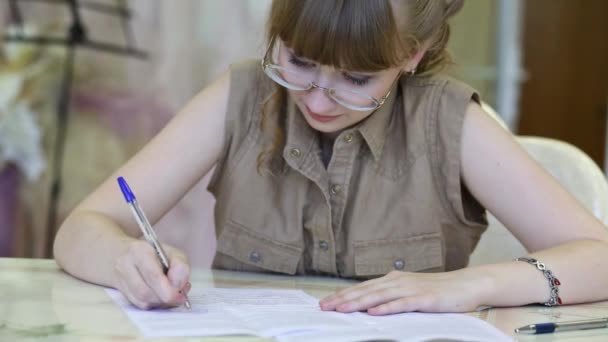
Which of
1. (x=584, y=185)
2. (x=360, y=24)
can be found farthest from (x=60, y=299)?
(x=584, y=185)

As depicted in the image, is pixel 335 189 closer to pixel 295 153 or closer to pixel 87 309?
pixel 295 153

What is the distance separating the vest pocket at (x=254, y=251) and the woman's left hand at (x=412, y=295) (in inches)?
14.0

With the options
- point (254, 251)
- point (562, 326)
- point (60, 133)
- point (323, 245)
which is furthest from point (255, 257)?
point (60, 133)

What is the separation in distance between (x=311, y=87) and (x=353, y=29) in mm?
148

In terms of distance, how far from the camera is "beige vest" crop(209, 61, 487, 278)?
152 centimetres

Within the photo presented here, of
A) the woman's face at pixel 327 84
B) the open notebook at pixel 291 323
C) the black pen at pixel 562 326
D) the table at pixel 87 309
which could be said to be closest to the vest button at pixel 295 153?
the woman's face at pixel 327 84

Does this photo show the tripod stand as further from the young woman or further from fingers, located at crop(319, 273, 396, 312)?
fingers, located at crop(319, 273, 396, 312)

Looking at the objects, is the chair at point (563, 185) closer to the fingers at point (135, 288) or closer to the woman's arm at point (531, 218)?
the woman's arm at point (531, 218)

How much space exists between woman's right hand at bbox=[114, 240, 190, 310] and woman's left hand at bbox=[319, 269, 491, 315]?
0.62 feet

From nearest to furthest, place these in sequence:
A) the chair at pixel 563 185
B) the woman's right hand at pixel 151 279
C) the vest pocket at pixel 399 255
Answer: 1. the woman's right hand at pixel 151 279
2. the vest pocket at pixel 399 255
3. the chair at pixel 563 185

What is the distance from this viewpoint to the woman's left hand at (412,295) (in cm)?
113

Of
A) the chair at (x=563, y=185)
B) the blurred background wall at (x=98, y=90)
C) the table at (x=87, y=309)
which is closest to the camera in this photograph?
the table at (x=87, y=309)

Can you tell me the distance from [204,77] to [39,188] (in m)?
0.62

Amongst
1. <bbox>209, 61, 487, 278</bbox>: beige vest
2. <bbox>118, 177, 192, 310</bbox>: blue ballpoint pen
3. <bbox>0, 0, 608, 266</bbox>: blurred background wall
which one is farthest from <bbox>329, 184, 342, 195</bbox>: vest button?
<bbox>0, 0, 608, 266</bbox>: blurred background wall
